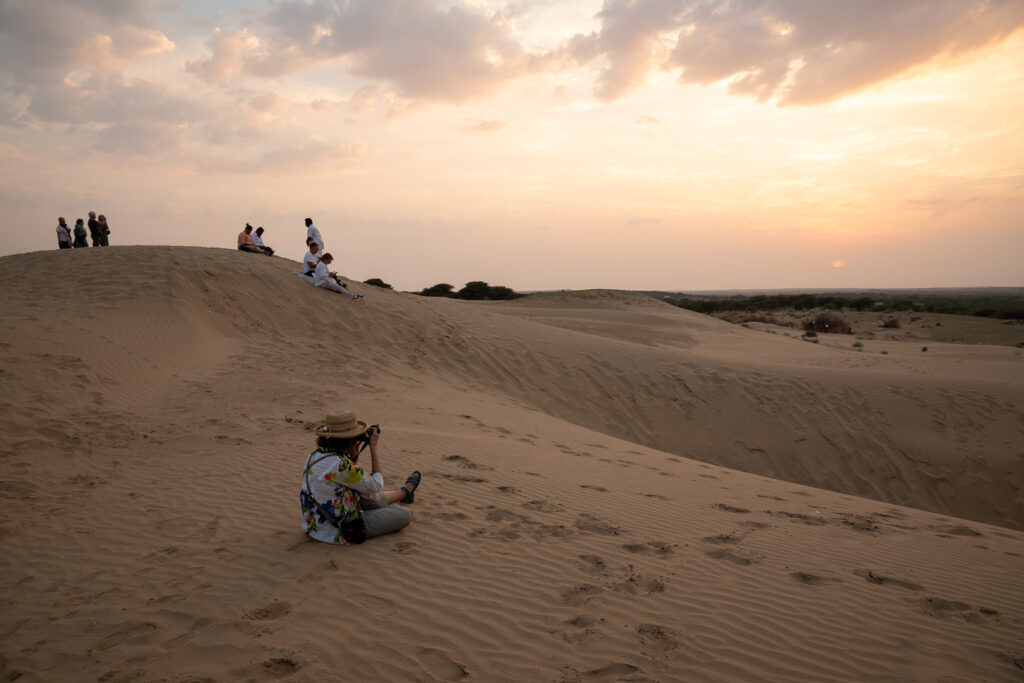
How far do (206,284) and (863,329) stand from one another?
33642 mm

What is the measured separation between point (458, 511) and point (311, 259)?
35.4ft

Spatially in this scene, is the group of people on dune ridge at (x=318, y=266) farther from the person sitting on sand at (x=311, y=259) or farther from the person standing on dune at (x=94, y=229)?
the person standing on dune at (x=94, y=229)

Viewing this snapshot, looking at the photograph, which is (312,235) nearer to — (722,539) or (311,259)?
(311,259)

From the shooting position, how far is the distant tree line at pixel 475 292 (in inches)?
1657

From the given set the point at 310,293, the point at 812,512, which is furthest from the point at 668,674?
the point at 310,293

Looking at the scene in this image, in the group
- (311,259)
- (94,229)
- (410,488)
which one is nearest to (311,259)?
(311,259)

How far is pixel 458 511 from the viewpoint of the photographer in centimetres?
499

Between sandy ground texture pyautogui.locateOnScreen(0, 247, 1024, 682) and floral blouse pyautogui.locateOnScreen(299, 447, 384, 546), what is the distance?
204 mm

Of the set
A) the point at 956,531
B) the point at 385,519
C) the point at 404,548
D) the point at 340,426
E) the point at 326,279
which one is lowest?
the point at 956,531

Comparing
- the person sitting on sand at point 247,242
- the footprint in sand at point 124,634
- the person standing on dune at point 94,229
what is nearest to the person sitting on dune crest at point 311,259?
the person sitting on sand at point 247,242

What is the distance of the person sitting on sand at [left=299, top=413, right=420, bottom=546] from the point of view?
4039 mm

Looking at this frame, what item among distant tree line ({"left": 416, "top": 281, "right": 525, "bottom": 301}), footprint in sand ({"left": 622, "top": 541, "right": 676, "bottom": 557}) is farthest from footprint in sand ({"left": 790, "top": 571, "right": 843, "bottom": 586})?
distant tree line ({"left": 416, "top": 281, "right": 525, "bottom": 301})

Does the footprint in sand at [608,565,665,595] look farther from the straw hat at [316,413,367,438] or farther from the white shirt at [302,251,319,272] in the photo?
the white shirt at [302,251,319,272]

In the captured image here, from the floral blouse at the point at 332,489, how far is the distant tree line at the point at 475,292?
37.1 m
